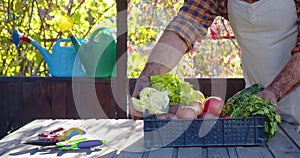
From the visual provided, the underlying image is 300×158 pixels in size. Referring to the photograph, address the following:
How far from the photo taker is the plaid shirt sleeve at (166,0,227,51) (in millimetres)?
2410

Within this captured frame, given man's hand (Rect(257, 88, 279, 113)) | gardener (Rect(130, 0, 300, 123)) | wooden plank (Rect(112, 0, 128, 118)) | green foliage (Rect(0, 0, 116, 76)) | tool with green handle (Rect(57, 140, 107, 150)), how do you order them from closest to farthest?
tool with green handle (Rect(57, 140, 107, 150)) < man's hand (Rect(257, 88, 279, 113)) < gardener (Rect(130, 0, 300, 123)) < wooden plank (Rect(112, 0, 128, 118)) < green foliage (Rect(0, 0, 116, 76))

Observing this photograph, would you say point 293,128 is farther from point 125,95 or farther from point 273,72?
point 125,95

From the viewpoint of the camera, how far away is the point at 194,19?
8.08ft

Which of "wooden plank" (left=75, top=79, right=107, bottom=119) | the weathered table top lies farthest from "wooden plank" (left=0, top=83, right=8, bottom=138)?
the weathered table top

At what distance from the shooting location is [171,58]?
2389 millimetres

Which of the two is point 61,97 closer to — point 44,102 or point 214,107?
point 44,102

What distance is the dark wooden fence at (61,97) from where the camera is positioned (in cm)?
365

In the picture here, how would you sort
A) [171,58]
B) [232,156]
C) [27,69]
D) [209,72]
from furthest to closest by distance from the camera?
[209,72]
[27,69]
[171,58]
[232,156]

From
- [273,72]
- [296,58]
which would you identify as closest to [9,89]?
[273,72]

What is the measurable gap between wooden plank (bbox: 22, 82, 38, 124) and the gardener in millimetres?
1569

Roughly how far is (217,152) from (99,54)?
2020 millimetres

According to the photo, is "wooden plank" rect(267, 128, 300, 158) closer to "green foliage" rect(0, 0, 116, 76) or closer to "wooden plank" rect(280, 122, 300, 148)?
"wooden plank" rect(280, 122, 300, 148)

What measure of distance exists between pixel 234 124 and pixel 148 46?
11.0ft

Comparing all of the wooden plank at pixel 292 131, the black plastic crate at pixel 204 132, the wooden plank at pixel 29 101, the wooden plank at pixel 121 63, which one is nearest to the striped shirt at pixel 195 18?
the wooden plank at pixel 292 131
